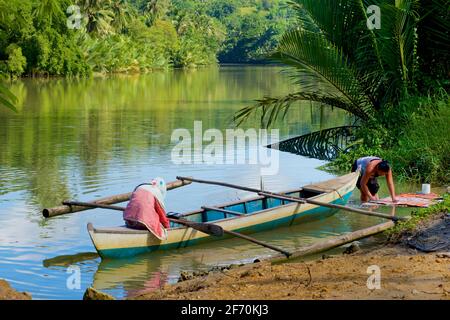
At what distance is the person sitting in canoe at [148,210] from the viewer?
10.2 m

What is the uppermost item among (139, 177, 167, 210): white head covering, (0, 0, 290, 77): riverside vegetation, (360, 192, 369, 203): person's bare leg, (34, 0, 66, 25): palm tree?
(0, 0, 290, 77): riverside vegetation

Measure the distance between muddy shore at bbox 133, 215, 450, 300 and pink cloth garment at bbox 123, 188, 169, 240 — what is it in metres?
1.30

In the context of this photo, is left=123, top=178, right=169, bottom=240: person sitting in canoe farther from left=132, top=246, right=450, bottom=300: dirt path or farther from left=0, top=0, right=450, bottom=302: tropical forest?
left=132, top=246, right=450, bottom=300: dirt path

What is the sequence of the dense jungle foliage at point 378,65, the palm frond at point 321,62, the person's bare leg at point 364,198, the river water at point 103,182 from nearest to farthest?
the river water at point 103,182 < the person's bare leg at point 364,198 < the dense jungle foliage at point 378,65 < the palm frond at point 321,62

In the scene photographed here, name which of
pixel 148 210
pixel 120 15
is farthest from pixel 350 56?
pixel 120 15

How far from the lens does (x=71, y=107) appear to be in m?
34.4

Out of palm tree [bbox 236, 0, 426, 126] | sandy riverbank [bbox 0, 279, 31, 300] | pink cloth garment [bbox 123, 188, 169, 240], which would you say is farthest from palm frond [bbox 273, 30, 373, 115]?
sandy riverbank [bbox 0, 279, 31, 300]

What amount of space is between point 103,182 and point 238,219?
5381 millimetres

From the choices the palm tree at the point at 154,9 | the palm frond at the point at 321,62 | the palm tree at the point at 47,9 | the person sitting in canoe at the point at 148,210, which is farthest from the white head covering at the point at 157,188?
the palm tree at the point at 154,9

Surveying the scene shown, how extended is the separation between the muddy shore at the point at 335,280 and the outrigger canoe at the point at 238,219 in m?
1.34

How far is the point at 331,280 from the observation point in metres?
7.75

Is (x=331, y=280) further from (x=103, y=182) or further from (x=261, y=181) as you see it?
(x=103, y=182)

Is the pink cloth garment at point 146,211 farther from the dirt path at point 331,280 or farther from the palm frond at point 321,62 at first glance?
the palm frond at point 321,62

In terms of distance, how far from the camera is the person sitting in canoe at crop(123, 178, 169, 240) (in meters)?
10.2
